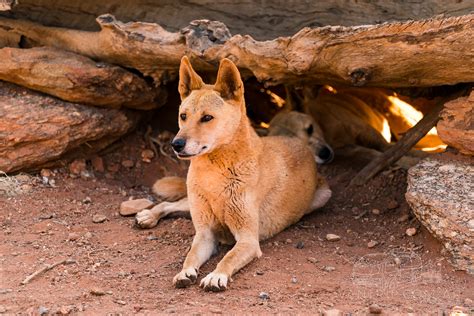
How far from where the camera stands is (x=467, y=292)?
444 cm

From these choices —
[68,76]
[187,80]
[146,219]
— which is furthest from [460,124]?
[68,76]

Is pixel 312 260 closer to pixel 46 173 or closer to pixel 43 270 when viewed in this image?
pixel 43 270

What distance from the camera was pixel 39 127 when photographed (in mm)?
6156

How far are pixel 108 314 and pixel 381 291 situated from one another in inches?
69.0

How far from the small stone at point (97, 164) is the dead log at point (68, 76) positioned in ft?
1.85

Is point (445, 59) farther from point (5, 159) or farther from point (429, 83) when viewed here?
point (5, 159)

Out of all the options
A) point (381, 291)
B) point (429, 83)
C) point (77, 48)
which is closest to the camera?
point (381, 291)

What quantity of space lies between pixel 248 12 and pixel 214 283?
116 inches

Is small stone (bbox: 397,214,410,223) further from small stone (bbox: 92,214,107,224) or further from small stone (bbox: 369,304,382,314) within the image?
small stone (bbox: 92,214,107,224)

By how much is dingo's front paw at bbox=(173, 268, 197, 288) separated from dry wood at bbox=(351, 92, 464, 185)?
102 inches

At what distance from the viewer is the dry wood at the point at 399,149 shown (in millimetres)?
6210

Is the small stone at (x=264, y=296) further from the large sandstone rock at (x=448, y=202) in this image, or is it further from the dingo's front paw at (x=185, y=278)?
the large sandstone rock at (x=448, y=202)

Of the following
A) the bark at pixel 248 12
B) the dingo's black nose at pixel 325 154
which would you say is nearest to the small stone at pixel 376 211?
the dingo's black nose at pixel 325 154

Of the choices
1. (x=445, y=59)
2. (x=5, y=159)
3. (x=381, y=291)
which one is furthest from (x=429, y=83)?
(x=5, y=159)
